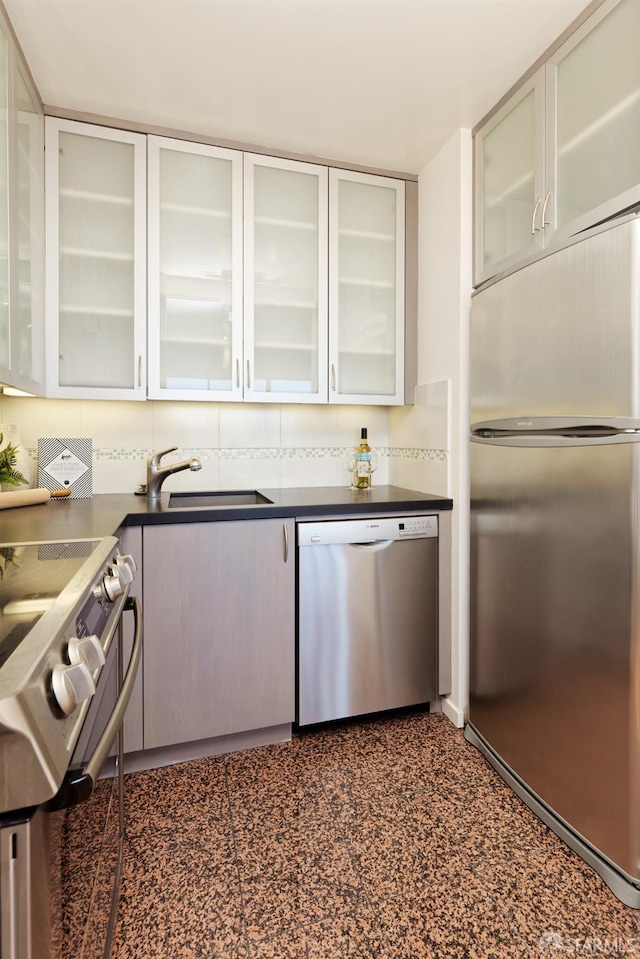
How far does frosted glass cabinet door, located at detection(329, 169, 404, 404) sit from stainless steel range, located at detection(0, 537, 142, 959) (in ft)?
5.53

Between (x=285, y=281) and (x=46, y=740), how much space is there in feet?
6.84

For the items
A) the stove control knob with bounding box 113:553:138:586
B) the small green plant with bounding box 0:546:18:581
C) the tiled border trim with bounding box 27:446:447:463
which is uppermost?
the tiled border trim with bounding box 27:446:447:463

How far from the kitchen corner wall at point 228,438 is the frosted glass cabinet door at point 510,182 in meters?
0.74

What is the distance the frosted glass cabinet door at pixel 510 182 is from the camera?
1.66 m

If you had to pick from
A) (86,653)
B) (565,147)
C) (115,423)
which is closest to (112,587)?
(86,653)

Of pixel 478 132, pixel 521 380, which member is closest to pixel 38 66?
pixel 478 132

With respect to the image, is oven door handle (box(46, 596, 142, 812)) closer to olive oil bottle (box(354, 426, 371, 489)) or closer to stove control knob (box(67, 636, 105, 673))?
stove control knob (box(67, 636, 105, 673))

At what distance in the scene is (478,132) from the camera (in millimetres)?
1992

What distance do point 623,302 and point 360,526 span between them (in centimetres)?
113

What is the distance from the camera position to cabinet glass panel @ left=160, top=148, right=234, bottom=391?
2.06 m

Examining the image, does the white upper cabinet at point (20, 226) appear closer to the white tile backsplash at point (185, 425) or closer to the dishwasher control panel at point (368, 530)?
the white tile backsplash at point (185, 425)

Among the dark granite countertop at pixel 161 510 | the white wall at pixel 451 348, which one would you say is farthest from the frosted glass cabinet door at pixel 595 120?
the dark granite countertop at pixel 161 510

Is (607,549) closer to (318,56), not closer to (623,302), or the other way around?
(623,302)

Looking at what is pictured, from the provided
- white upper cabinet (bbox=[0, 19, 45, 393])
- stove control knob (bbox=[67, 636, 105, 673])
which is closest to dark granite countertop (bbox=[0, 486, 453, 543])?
white upper cabinet (bbox=[0, 19, 45, 393])
